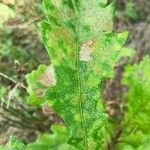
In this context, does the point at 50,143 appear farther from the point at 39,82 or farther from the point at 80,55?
the point at 80,55

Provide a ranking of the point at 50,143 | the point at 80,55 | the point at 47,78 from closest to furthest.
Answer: the point at 80,55, the point at 50,143, the point at 47,78

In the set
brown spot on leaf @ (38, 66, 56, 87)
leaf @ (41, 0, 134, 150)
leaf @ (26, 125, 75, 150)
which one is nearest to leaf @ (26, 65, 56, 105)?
brown spot on leaf @ (38, 66, 56, 87)

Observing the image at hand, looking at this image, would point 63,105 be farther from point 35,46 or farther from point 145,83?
point 35,46

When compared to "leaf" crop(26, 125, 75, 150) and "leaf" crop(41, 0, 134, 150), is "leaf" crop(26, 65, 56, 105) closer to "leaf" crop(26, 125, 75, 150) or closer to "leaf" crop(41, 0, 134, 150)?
"leaf" crop(26, 125, 75, 150)

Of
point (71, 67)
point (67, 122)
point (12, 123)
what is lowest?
point (12, 123)

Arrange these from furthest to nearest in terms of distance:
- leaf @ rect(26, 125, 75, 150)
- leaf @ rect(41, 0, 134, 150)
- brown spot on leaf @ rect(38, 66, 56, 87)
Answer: brown spot on leaf @ rect(38, 66, 56, 87) < leaf @ rect(26, 125, 75, 150) < leaf @ rect(41, 0, 134, 150)

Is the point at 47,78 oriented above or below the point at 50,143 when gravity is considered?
above

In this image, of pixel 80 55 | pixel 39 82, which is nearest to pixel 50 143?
pixel 39 82

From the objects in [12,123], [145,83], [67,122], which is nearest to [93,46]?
[67,122]

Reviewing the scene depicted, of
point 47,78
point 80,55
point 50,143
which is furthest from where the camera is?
point 47,78
